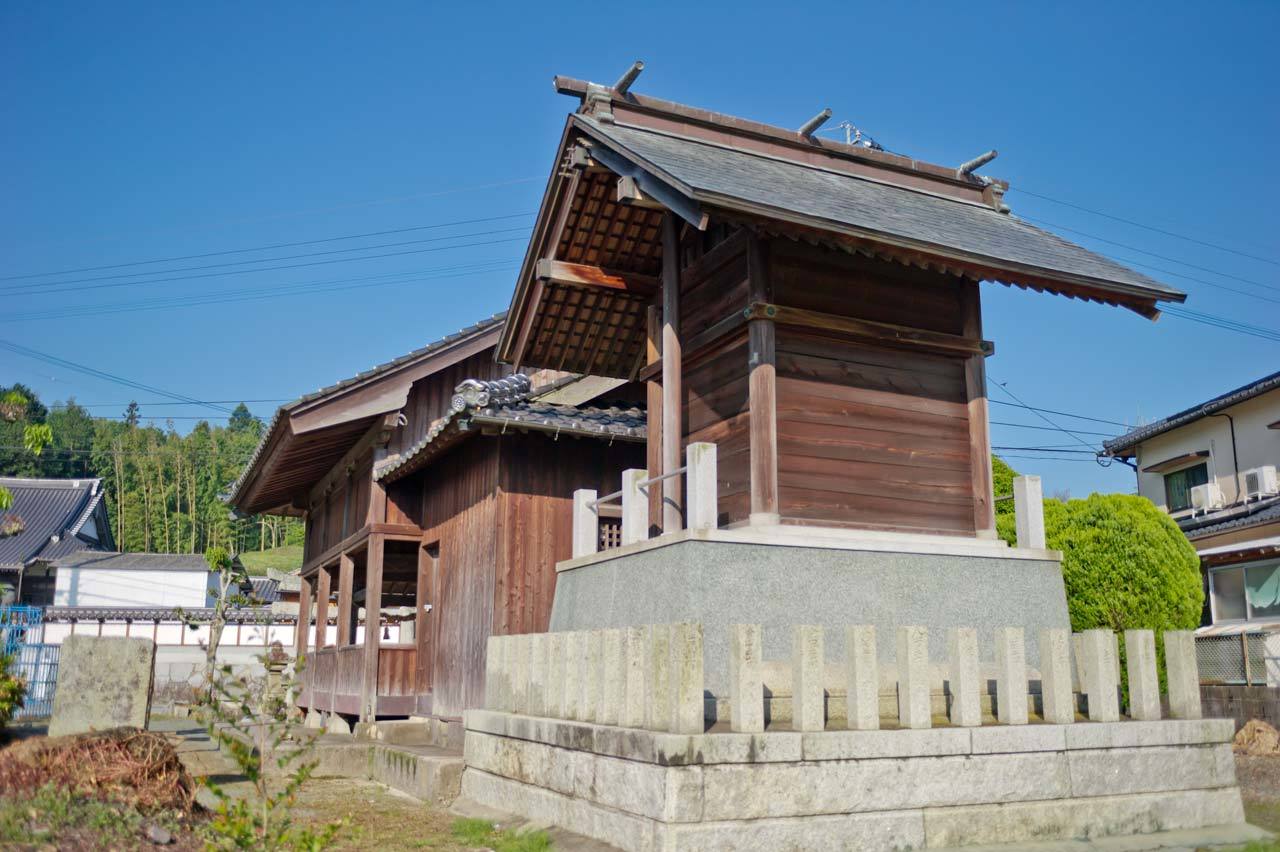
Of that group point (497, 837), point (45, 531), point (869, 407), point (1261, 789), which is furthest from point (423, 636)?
point (45, 531)

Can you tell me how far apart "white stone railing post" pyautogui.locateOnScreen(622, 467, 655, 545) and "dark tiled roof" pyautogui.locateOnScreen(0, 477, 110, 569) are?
43531 mm

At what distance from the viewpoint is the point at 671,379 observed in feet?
31.7

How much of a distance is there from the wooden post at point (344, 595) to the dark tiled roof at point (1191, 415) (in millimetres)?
20445

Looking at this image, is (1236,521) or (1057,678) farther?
(1236,521)

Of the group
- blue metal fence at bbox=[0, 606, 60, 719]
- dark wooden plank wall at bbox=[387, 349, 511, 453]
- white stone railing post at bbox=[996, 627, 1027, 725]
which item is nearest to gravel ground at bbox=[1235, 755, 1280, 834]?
white stone railing post at bbox=[996, 627, 1027, 725]

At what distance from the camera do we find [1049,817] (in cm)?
659

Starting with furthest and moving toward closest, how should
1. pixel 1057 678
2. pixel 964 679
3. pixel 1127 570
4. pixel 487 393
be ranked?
pixel 1127 570 < pixel 487 393 < pixel 1057 678 < pixel 964 679

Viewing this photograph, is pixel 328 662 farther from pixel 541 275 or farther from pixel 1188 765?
Result: pixel 1188 765

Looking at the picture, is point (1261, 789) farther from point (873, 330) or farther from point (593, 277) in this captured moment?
point (593, 277)

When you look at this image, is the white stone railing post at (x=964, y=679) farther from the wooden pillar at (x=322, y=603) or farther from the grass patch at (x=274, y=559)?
the grass patch at (x=274, y=559)

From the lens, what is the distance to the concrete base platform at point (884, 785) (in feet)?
19.0

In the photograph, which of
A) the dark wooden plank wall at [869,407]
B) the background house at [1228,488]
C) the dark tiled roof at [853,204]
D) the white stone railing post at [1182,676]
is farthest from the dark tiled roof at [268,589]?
the white stone railing post at [1182,676]

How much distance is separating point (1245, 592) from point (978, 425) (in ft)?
55.3

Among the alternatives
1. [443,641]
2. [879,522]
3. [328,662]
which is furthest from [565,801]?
[328,662]
